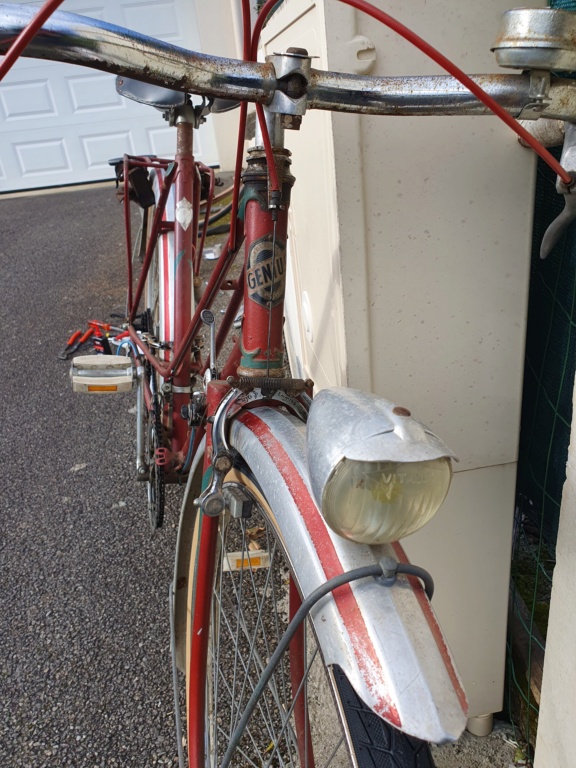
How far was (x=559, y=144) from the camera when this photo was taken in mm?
836


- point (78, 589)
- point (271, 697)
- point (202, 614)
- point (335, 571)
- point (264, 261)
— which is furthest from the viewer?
point (78, 589)

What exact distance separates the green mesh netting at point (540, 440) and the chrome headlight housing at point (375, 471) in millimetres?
614

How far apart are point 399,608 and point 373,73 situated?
29.3 inches

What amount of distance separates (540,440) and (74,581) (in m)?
1.51

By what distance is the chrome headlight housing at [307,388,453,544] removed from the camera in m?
0.51

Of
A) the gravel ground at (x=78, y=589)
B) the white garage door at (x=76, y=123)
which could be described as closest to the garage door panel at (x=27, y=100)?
the white garage door at (x=76, y=123)

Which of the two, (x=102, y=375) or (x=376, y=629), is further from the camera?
(x=102, y=375)

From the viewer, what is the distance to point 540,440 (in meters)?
1.18

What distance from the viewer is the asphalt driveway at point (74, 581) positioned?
1.45m

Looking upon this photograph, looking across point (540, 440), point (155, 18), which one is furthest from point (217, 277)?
point (155, 18)

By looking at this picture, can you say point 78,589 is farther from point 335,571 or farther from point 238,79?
point 238,79

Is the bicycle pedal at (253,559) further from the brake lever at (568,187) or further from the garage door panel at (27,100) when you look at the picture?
the garage door panel at (27,100)

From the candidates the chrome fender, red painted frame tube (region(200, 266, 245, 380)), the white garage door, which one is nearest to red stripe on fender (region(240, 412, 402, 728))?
the chrome fender

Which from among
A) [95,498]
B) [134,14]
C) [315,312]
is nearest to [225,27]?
[134,14]
